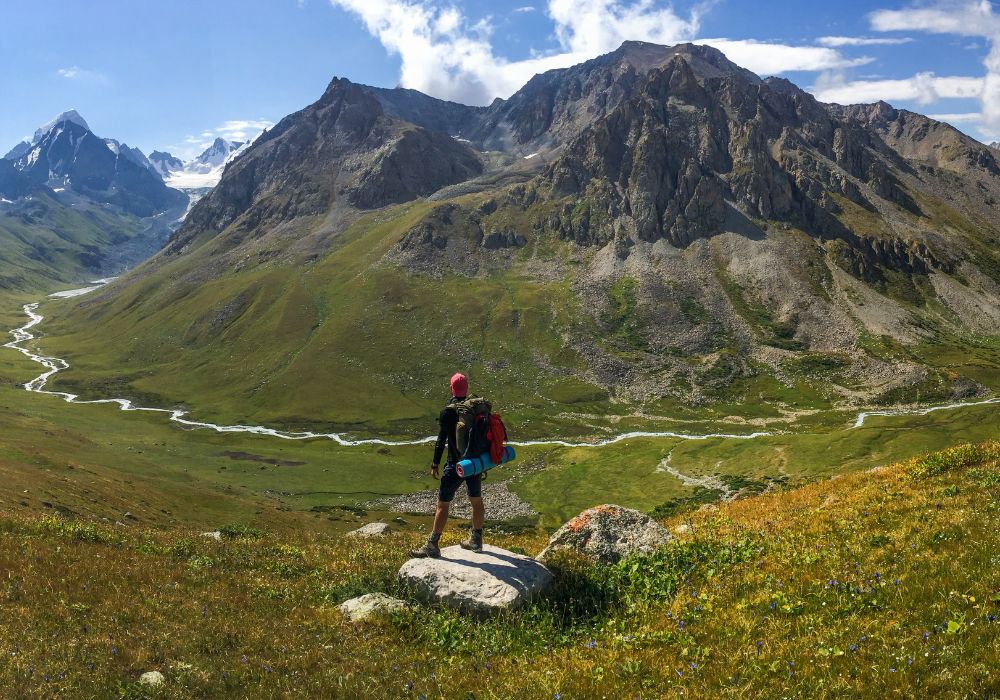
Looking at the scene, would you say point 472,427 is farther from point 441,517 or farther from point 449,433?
point 441,517

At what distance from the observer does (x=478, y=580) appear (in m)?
15.4

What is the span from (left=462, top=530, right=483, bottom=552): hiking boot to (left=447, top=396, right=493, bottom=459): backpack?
2306 millimetres

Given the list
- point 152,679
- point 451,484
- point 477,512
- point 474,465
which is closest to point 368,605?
point 477,512

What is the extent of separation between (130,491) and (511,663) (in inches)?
3276

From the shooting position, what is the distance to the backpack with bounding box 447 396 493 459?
56.2ft

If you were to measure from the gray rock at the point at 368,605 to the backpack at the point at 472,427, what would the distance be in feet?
14.1

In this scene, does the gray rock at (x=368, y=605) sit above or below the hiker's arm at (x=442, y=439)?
below

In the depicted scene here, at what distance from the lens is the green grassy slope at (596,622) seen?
9.75m

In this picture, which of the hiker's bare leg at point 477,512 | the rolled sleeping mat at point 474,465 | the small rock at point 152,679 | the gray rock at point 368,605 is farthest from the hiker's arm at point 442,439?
the small rock at point 152,679

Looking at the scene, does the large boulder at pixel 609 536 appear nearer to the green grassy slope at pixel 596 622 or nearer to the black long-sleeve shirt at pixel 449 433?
the green grassy slope at pixel 596 622

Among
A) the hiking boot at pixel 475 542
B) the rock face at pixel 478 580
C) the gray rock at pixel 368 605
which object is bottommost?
the gray rock at pixel 368 605

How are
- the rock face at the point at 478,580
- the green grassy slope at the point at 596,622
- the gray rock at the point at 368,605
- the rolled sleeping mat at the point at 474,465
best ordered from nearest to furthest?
the green grassy slope at the point at 596,622
the gray rock at the point at 368,605
the rock face at the point at 478,580
the rolled sleeping mat at the point at 474,465

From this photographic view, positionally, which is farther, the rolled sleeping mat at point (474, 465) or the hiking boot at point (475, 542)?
the hiking boot at point (475, 542)

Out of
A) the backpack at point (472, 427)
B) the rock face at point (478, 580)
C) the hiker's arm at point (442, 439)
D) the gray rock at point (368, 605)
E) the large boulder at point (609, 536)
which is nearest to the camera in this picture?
the gray rock at point (368, 605)
